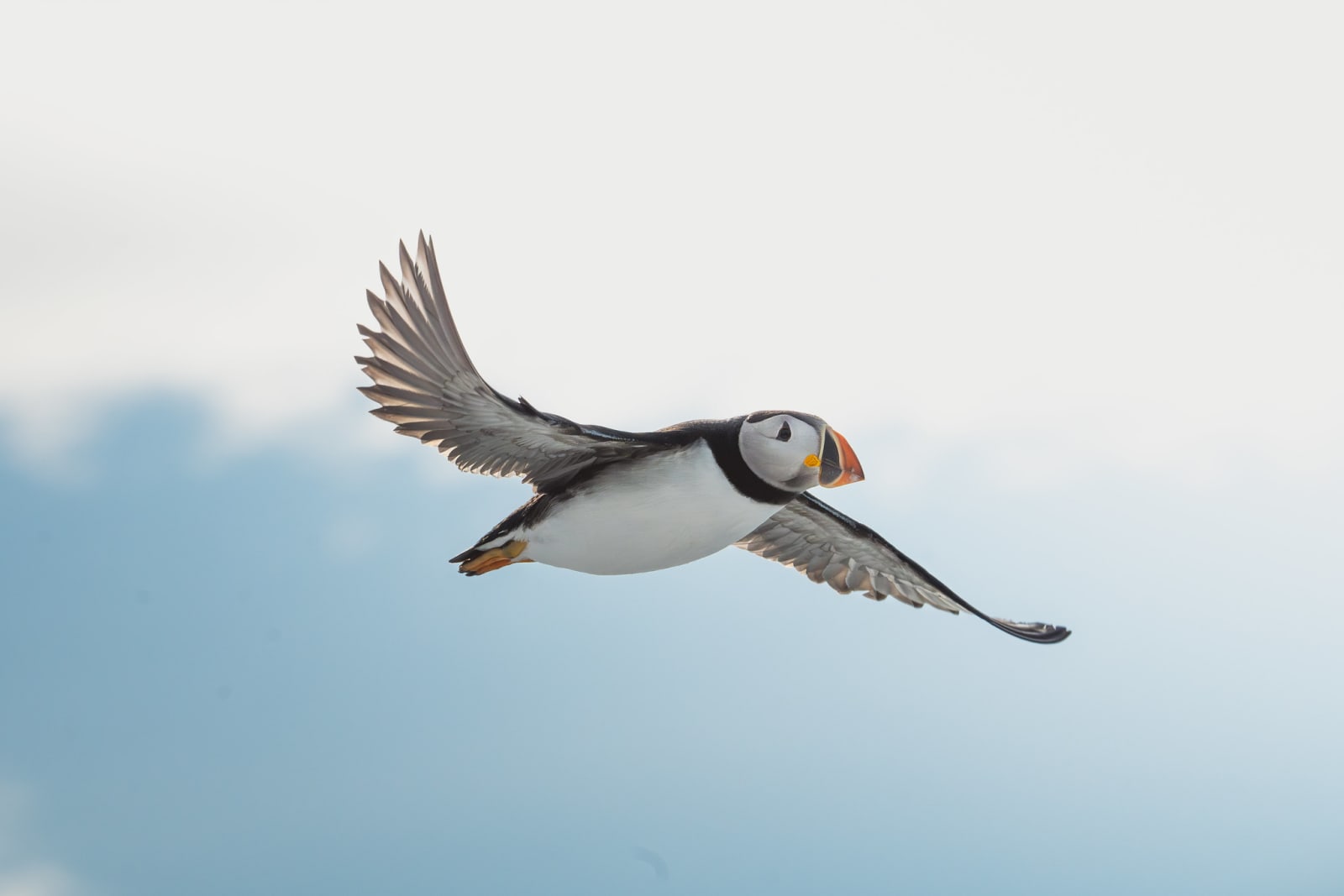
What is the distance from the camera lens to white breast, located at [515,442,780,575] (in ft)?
31.4

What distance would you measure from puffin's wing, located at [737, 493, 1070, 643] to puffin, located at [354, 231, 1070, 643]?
6.72ft

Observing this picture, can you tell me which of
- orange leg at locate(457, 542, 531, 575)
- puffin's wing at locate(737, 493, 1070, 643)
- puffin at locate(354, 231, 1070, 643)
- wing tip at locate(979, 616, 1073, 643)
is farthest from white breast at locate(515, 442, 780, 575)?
wing tip at locate(979, 616, 1073, 643)

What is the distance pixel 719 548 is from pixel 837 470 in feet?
4.66

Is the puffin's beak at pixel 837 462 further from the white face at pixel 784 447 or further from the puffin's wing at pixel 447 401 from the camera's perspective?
the puffin's wing at pixel 447 401

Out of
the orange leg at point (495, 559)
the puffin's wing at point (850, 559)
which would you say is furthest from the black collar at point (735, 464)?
the puffin's wing at point (850, 559)

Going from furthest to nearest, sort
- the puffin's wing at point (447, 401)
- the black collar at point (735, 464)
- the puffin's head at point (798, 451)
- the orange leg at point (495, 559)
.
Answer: the orange leg at point (495, 559) → the black collar at point (735, 464) → the puffin's head at point (798, 451) → the puffin's wing at point (447, 401)

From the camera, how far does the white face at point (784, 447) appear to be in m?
9.42

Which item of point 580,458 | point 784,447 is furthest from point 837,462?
point 580,458

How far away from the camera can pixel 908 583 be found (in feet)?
41.7

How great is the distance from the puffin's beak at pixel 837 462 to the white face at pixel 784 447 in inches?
2.1

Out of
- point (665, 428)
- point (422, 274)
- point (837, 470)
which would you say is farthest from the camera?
point (665, 428)

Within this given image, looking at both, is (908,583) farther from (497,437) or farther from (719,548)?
(497,437)

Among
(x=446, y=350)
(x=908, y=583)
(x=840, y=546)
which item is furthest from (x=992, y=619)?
(x=446, y=350)

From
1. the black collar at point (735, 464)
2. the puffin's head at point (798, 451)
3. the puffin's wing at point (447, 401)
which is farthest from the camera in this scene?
the black collar at point (735, 464)
